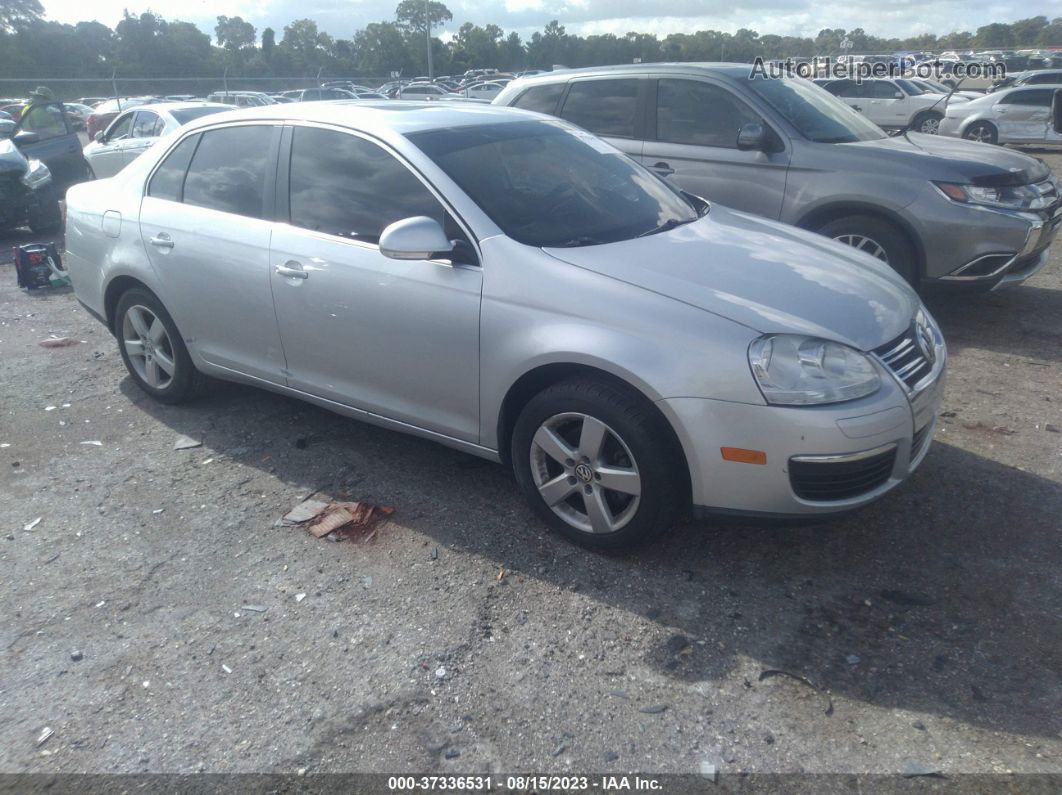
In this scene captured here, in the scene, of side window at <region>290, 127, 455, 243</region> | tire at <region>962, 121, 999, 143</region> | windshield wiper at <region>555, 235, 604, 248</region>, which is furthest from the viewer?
tire at <region>962, 121, 999, 143</region>

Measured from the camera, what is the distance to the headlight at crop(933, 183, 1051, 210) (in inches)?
234

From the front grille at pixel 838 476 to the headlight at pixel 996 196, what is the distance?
355 centimetres

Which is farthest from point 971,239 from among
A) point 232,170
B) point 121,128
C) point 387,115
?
point 121,128

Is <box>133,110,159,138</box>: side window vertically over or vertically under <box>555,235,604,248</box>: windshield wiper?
over

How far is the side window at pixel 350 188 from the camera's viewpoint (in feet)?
12.6

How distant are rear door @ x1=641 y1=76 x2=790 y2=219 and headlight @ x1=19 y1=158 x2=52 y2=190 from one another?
8022 millimetres

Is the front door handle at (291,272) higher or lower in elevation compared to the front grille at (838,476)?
higher

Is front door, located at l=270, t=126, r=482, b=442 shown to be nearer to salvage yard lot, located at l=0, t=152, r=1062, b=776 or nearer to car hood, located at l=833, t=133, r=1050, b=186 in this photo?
salvage yard lot, located at l=0, t=152, r=1062, b=776

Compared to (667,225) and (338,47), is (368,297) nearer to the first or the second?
(667,225)

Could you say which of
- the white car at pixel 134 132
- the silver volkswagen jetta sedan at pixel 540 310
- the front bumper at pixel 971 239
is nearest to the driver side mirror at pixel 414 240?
the silver volkswagen jetta sedan at pixel 540 310

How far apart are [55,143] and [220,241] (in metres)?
9.73

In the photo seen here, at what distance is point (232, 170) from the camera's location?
4562mm

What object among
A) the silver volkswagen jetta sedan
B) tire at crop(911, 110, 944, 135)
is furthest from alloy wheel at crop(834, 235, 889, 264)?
tire at crop(911, 110, 944, 135)

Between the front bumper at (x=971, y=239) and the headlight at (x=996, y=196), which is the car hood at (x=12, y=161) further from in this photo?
the headlight at (x=996, y=196)
